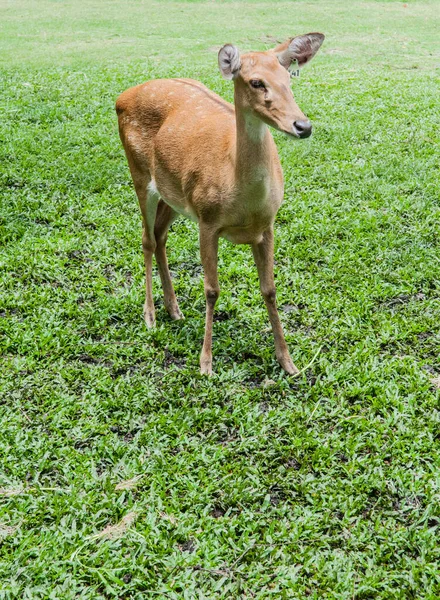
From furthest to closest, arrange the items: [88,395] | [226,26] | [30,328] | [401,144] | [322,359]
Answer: [226,26]
[401,144]
[30,328]
[322,359]
[88,395]

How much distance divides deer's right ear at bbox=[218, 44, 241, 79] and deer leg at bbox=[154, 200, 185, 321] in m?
1.45

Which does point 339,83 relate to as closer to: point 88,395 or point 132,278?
point 132,278

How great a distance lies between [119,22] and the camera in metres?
15.6

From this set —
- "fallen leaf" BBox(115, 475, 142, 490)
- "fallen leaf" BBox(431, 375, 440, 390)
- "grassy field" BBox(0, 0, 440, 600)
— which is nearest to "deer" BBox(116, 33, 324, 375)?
"grassy field" BBox(0, 0, 440, 600)

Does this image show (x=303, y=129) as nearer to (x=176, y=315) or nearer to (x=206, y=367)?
(x=206, y=367)

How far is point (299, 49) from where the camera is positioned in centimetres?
330

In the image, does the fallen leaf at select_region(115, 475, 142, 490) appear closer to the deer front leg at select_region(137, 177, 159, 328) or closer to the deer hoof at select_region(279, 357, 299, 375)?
the deer hoof at select_region(279, 357, 299, 375)

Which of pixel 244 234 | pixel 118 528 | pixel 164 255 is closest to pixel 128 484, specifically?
pixel 118 528

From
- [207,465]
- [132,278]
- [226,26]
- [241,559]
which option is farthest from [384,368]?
[226,26]

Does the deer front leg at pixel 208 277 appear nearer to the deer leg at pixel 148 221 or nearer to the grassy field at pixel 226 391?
the grassy field at pixel 226 391

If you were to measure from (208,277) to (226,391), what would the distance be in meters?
0.72

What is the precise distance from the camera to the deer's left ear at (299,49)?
3.28m

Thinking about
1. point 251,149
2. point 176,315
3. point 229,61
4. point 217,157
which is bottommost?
point 176,315

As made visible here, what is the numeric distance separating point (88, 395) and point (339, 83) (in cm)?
775
